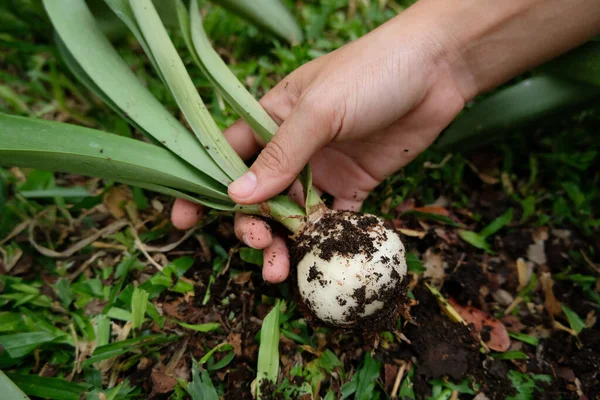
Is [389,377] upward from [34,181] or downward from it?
downward

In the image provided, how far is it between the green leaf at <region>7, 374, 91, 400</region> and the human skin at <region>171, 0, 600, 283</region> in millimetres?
566

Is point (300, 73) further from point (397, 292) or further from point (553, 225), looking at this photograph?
point (553, 225)

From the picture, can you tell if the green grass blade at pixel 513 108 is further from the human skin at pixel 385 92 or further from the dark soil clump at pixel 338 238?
the dark soil clump at pixel 338 238

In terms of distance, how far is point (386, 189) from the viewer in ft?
5.81

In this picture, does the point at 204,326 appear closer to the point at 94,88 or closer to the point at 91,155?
the point at 91,155

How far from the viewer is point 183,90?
150 centimetres

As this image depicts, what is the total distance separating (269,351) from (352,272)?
1.09 feet

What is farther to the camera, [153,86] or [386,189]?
[153,86]

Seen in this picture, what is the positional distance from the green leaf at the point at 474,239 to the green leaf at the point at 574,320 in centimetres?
31

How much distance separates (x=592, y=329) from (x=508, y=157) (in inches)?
29.2

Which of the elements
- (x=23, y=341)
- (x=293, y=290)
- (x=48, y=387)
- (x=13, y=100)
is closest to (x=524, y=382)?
(x=293, y=290)

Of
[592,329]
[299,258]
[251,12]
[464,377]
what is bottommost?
[592,329]

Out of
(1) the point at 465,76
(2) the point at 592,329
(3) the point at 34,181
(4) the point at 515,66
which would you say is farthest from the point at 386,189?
(3) the point at 34,181

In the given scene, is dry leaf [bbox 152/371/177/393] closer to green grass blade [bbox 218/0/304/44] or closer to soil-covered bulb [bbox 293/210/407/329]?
soil-covered bulb [bbox 293/210/407/329]
